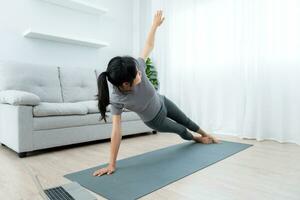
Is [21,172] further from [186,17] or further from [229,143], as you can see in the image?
[186,17]

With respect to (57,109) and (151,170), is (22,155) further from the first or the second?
(151,170)

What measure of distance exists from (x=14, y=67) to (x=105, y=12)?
5.29 feet

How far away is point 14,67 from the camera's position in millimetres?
2660

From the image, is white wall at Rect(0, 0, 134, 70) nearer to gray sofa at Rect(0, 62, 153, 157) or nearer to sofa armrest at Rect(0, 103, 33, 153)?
gray sofa at Rect(0, 62, 153, 157)

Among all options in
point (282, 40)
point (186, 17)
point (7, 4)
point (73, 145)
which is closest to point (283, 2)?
point (282, 40)

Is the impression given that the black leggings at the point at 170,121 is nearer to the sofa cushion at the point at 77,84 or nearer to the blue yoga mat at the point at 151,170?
the blue yoga mat at the point at 151,170

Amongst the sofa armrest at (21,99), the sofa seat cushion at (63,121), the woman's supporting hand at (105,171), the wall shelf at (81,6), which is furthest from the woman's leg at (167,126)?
the wall shelf at (81,6)

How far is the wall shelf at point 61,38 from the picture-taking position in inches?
112

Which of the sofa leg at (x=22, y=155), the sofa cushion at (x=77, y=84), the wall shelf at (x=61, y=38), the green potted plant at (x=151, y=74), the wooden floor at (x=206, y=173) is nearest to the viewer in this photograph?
the wooden floor at (x=206, y=173)

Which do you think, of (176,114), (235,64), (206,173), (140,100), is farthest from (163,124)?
(235,64)

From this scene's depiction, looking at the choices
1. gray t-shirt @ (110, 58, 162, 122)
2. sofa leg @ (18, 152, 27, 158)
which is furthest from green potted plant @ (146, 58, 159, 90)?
sofa leg @ (18, 152, 27, 158)

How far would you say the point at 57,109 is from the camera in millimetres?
2191

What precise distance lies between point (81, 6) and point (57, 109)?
5.92 feet

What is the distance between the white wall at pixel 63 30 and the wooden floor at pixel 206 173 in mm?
1321
